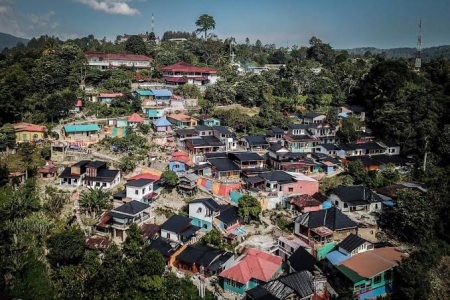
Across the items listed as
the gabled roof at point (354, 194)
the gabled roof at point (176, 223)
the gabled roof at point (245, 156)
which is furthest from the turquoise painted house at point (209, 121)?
the gabled roof at point (176, 223)

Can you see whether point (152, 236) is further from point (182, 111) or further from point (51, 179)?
point (182, 111)

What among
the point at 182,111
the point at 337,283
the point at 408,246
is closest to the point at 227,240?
the point at 337,283

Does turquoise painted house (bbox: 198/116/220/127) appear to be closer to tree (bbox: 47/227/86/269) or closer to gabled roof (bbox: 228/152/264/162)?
gabled roof (bbox: 228/152/264/162)

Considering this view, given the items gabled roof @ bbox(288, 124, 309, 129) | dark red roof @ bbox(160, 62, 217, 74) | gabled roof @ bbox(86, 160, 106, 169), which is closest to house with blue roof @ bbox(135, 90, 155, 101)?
dark red roof @ bbox(160, 62, 217, 74)

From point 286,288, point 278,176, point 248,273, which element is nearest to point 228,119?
point 278,176

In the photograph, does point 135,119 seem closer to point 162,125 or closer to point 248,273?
point 162,125

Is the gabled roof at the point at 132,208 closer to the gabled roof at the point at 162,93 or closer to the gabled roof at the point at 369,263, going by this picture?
the gabled roof at the point at 369,263
